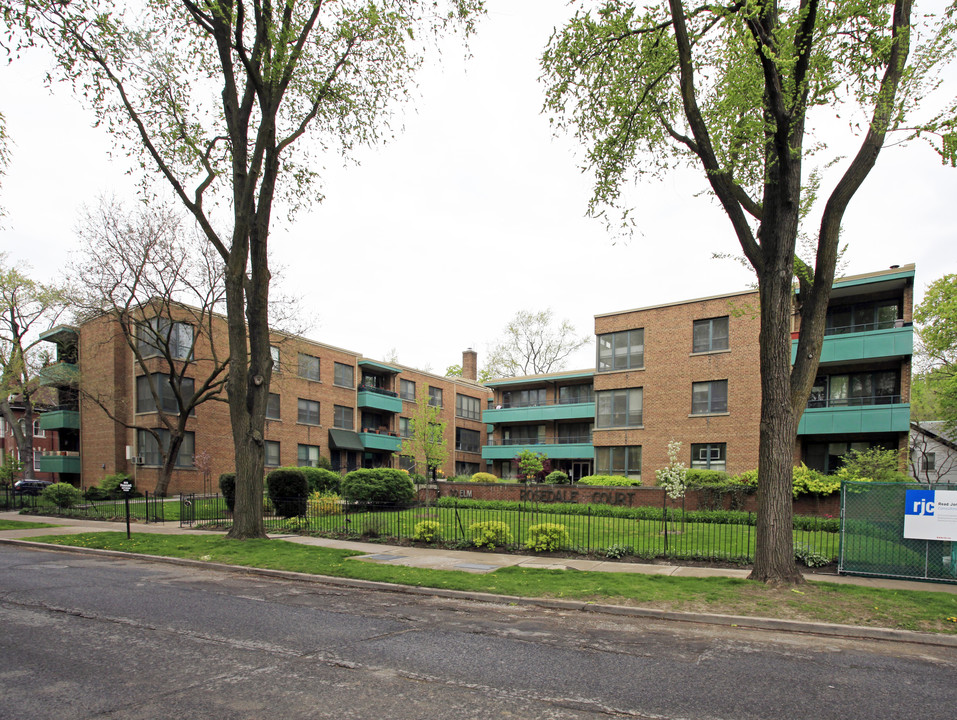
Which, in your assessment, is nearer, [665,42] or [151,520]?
[665,42]

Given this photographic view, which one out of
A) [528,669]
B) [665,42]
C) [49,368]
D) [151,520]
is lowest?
[151,520]

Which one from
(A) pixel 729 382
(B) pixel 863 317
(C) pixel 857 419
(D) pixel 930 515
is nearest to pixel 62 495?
(D) pixel 930 515

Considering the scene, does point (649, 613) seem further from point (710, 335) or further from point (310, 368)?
point (310, 368)

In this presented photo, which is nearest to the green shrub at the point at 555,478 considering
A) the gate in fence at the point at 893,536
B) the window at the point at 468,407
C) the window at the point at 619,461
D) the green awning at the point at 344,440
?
the window at the point at 619,461

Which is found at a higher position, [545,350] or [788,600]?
[545,350]

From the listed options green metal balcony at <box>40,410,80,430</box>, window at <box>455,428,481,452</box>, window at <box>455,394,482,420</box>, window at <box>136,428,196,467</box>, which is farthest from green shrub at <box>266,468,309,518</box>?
window at <box>455,394,482,420</box>

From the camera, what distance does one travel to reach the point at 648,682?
18.9ft

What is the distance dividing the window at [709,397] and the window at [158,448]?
1112 inches

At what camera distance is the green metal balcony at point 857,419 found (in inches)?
1002

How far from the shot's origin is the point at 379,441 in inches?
1844

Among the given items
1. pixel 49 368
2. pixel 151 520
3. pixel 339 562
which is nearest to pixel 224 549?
pixel 339 562

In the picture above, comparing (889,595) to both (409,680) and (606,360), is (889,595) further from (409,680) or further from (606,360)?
(606,360)

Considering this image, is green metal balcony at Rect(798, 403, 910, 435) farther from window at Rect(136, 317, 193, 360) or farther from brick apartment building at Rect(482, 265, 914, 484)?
window at Rect(136, 317, 193, 360)

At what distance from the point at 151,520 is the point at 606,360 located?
24417 millimetres
